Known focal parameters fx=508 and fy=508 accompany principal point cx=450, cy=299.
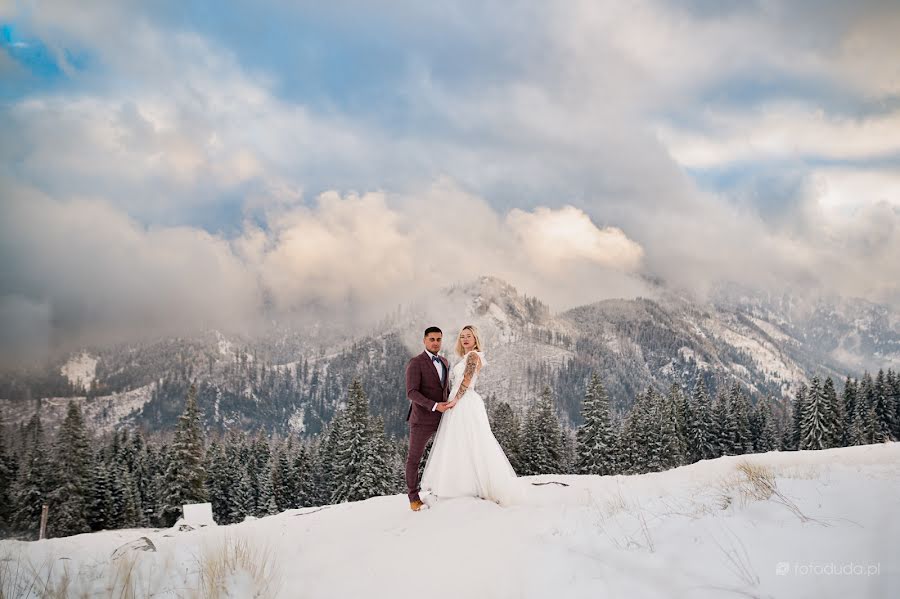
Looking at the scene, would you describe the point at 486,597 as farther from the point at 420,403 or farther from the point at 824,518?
the point at 420,403

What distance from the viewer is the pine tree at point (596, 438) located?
46.5 metres

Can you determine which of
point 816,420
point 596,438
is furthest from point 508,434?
point 816,420

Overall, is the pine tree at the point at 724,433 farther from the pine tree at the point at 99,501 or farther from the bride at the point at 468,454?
the pine tree at the point at 99,501

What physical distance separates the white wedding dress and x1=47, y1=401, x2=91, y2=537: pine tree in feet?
147

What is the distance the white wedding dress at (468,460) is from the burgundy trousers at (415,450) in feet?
0.83

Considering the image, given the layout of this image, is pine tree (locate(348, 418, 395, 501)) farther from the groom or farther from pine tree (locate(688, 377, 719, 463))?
pine tree (locate(688, 377, 719, 463))

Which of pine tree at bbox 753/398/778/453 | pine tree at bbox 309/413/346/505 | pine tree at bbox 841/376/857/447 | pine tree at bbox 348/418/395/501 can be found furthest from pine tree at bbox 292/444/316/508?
pine tree at bbox 841/376/857/447

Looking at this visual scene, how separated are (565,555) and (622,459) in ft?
155

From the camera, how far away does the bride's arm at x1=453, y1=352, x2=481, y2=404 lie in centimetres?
972

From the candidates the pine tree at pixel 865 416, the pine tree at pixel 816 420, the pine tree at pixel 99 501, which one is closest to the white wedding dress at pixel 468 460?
the pine tree at pixel 99 501

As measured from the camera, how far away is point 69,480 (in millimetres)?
42375

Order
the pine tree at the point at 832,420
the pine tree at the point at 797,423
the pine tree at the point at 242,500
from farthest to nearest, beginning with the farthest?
the pine tree at the point at 797,423 < the pine tree at the point at 242,500 < the pine tree at the point at 832,420

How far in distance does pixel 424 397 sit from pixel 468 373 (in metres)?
0.96

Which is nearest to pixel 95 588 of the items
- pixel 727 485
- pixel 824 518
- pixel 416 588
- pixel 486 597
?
pixel 416 588
